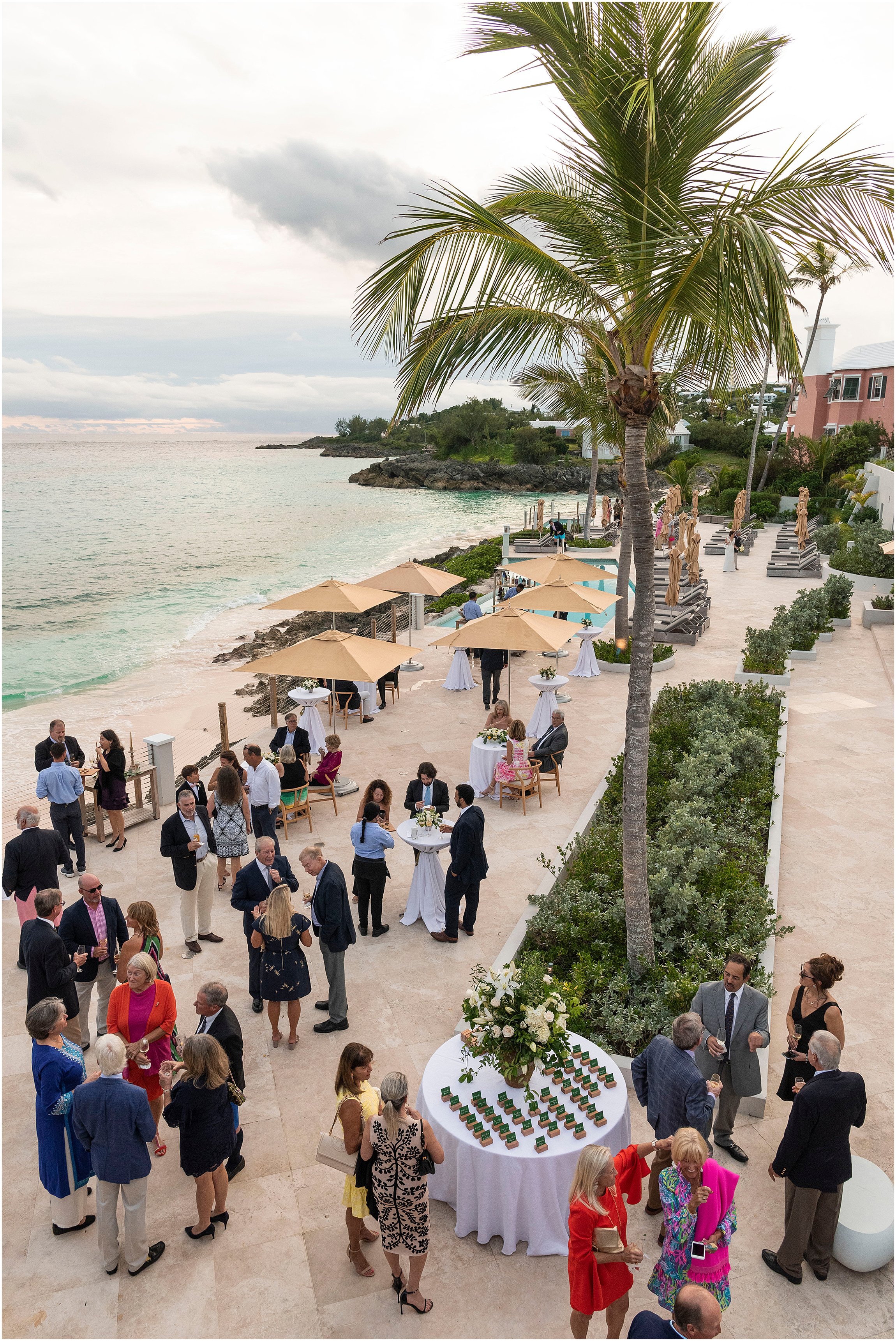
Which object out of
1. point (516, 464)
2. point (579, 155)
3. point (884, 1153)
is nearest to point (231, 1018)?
point (884, 1153)

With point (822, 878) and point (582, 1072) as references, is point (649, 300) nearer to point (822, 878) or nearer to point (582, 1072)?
point (582, 1072)

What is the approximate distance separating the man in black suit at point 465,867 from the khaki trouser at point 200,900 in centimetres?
221

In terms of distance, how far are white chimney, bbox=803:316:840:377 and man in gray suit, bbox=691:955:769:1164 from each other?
6274cm

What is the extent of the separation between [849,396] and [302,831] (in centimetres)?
5771

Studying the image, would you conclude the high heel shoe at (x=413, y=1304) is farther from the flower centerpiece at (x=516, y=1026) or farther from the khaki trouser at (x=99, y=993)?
the khaki trouser at (x=99, y=993)

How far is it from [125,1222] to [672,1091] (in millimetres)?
3208

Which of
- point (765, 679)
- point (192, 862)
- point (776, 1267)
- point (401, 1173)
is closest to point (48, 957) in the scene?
point (192, 862)

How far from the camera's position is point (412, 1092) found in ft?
19.5

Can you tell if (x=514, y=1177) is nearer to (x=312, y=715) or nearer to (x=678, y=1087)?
(x=678, y=1087)

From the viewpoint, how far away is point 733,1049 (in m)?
5.21

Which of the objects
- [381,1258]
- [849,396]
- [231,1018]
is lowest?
[381,1258]

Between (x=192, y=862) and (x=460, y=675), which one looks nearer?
(x=192, y=862)

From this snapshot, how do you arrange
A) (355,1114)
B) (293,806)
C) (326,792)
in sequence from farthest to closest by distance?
(326,792)
(293,806)
(355,1114)

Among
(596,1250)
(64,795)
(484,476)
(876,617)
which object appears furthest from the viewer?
(484,476)
